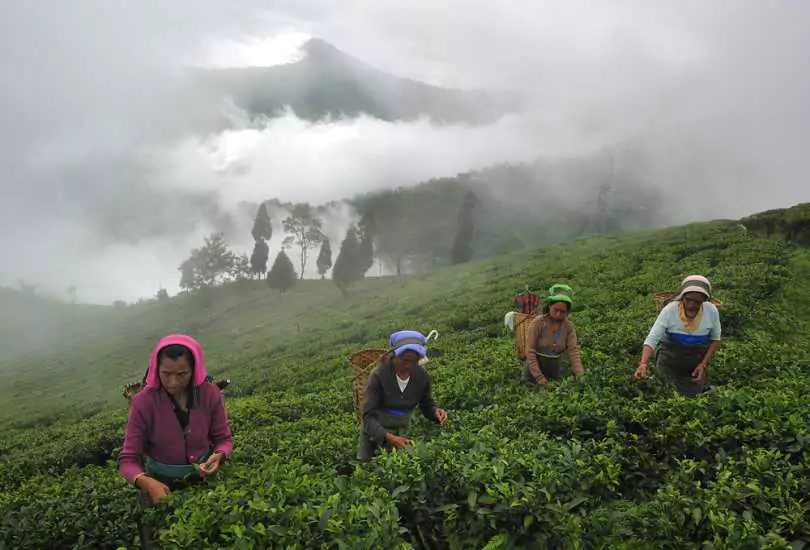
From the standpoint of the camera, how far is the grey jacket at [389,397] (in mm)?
5743

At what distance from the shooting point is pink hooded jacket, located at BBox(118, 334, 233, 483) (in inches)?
175

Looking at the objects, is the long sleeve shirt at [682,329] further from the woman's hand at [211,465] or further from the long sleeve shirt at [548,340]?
the woman's hand at [211,465]

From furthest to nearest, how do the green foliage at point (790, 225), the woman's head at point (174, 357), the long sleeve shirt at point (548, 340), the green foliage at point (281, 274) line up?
1. the green foliage at point (281, 274)
2. the green foliage at point (790, 225)
3. the long sleeve shirt at point (548, 340)
4. the woman's head at point (174, 357)

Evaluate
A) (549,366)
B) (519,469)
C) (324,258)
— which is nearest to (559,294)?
(549,366)

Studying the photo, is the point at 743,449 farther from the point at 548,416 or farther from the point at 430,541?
the point at 430,541

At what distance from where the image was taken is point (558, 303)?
7480 mm

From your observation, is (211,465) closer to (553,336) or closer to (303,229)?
(553,336)

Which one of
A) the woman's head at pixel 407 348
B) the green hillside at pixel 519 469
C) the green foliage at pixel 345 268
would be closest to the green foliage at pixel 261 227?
the green foliage at pixel 345 268

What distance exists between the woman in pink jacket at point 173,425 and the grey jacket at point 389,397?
1.53m

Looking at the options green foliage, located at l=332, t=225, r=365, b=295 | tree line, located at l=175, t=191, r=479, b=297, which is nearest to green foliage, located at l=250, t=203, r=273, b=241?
tree line, located at l=175, t=191, r=479, b=297

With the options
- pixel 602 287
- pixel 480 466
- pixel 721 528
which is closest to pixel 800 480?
pixel 721 528

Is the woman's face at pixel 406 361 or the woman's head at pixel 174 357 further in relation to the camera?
the woman's face at pixel 406 361

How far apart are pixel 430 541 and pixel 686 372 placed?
196 inches

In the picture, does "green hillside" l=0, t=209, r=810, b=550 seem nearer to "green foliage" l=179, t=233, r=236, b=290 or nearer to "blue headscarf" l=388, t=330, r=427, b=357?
"blue headscarf" l=388, t=330, r=427, b=357
